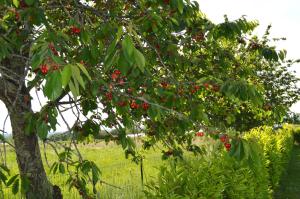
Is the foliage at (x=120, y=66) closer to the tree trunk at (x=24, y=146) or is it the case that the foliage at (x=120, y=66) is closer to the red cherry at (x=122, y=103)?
the red cherry at (x=122, y=103)

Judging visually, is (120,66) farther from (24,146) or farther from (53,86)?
(24,146)

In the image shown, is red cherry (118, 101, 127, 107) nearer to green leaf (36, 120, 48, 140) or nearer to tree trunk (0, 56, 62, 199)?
green leaf (36, 120, 48, 140)

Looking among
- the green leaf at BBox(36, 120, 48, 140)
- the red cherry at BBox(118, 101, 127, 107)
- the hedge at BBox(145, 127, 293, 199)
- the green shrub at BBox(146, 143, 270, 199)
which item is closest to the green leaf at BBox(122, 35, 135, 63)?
the hedge at BBox(145, 127, 293, 199)

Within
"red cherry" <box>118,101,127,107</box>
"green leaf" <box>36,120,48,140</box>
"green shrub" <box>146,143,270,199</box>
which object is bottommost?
"green shrub" <box>146,143,270,199</box>

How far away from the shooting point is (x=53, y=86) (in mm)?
2023

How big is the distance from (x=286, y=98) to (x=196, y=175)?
81.8 feet

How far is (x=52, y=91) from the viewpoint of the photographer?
2.01 metres

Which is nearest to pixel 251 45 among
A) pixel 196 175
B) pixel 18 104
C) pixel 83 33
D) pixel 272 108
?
Answer: pixel 272 108

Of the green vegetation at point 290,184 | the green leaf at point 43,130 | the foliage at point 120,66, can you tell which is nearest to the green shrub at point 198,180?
the foliage at point 120,66

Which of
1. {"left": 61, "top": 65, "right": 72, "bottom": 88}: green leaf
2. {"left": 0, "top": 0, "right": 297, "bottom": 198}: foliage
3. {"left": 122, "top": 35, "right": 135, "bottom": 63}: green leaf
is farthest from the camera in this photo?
{"left": 0, "top": 0, "right": 297, "bottom": 198}: foliage

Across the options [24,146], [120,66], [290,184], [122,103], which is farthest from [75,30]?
[290,184]

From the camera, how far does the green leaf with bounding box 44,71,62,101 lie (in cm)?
199

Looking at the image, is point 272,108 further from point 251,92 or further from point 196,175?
point 196,175

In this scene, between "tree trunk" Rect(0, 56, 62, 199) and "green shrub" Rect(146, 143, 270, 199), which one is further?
"tree trunk" Rect(0, 56, 62, 199)
